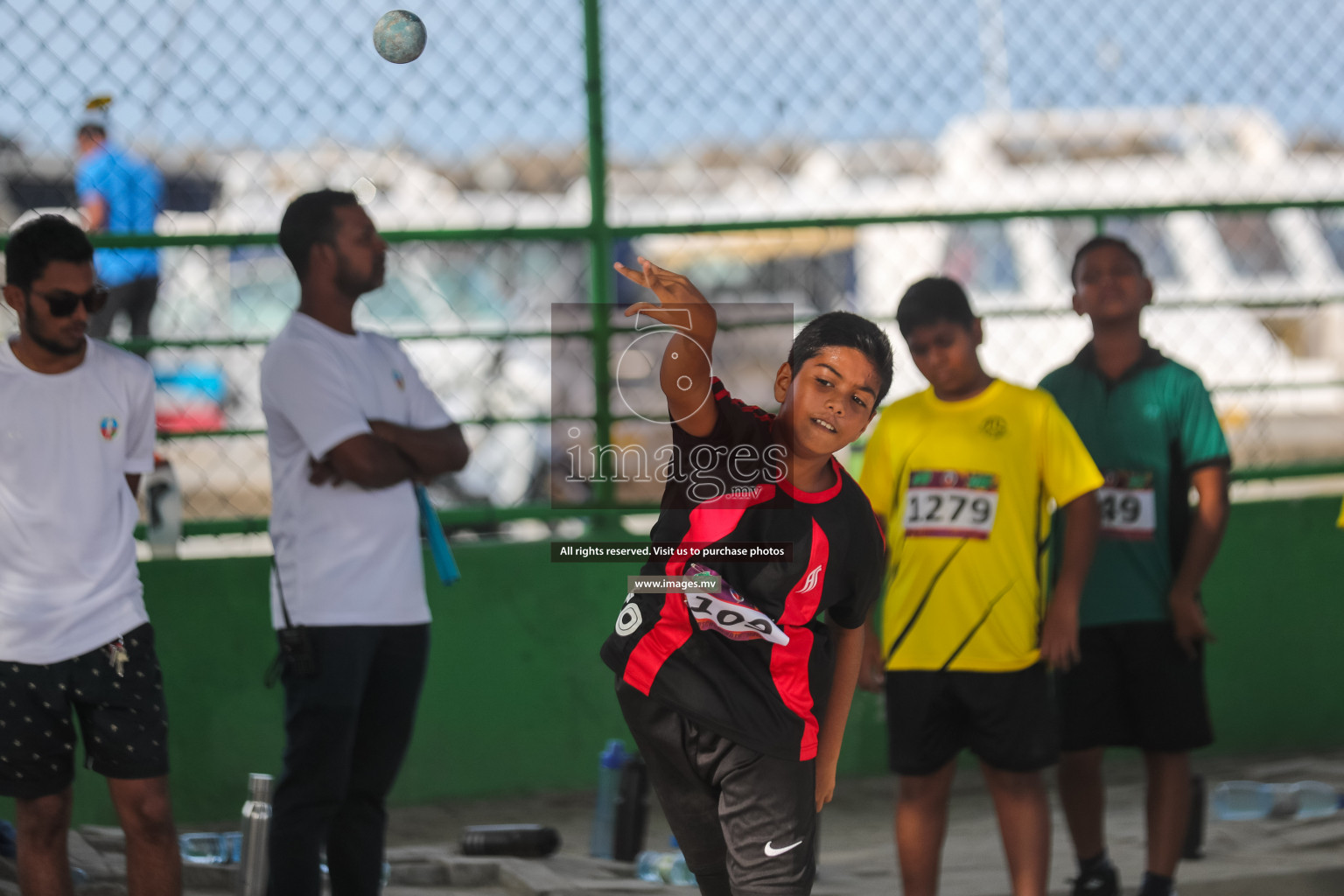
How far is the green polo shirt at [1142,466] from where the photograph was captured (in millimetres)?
4055

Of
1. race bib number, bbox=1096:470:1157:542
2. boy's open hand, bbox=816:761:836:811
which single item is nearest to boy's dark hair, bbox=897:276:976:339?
race bib number, bbox=1096:470:1157:542

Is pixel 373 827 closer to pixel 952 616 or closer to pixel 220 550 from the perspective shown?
pixel 952 616

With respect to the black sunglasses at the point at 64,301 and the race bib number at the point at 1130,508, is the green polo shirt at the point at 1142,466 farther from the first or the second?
the black sunglasses at the point at 64,301

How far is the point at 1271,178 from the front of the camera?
7.32 meters

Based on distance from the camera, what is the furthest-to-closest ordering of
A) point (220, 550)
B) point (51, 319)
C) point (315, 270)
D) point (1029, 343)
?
point (1029, 343) → point (220, 550) → point (315, 270) → point (51, 319)

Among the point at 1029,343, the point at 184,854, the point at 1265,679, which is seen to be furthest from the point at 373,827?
the point at 1029,343

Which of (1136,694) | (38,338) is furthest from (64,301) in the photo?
(1136,694)

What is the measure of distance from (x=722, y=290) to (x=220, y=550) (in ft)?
7.84

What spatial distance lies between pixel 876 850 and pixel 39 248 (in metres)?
3.17

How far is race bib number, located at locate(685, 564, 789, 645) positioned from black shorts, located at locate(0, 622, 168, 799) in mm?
1575

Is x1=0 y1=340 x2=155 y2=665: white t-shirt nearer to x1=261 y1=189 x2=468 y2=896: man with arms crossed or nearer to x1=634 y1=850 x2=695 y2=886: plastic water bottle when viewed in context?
x1=261 y1=189 x2=468 y2=896: man with arms crossed

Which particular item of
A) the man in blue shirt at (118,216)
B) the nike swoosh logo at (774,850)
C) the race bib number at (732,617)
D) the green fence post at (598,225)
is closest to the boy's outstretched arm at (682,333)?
the race bib number at (732,617)

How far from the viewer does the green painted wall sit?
5090 millimetres

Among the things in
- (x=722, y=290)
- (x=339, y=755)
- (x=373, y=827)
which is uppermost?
(x=722, y=290)
